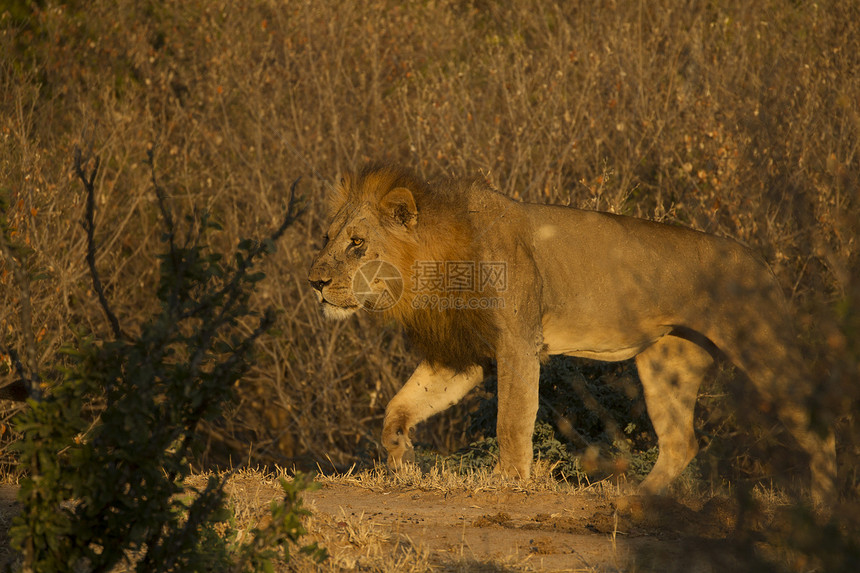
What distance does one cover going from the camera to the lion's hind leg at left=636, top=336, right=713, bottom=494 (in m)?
6.58

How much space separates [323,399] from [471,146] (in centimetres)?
325

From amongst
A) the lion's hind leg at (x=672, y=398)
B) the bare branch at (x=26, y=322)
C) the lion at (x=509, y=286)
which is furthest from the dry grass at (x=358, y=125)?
the bare branch at (x=26, y=322)

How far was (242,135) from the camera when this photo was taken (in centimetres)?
1338

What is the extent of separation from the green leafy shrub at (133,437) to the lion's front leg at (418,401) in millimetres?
3063

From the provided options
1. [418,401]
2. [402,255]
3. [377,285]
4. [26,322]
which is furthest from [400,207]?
[26,322]

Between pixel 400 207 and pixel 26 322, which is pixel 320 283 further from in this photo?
pixel 26 322

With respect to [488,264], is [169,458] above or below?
above

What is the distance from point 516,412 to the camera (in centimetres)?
575

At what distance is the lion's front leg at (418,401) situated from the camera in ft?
20.4

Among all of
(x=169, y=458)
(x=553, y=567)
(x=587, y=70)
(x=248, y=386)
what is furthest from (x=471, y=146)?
(x=169, y=458)

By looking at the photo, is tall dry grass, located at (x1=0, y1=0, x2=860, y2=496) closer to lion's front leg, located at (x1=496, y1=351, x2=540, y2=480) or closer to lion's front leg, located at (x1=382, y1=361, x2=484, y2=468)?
lion's front leg, located at (x1=382, y1=361, x2=484, y2=468)

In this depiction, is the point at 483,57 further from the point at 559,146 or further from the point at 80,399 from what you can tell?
the point at 80,399

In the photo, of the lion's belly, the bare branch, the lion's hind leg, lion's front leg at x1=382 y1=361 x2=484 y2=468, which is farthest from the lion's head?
the bare branch

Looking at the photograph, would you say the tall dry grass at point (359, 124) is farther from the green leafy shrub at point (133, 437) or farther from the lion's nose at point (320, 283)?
the green leafy shrub at point (133, 437)
